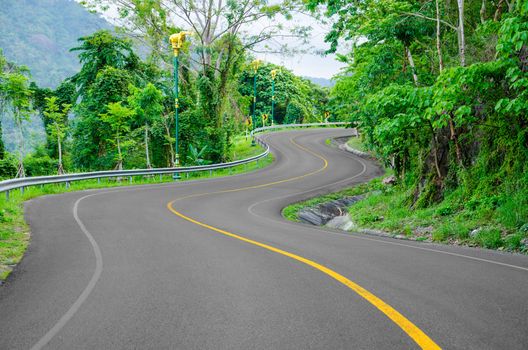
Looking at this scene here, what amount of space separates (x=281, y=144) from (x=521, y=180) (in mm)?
40236

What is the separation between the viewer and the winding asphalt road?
425 centimetres

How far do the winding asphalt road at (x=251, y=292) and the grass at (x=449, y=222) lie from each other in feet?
4.14

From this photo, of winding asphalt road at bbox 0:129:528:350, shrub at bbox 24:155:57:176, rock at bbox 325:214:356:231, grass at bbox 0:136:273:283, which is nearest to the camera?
winding asphalt road at bbox 0:129:528:350

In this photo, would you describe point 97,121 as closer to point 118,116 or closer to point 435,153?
point 118,116

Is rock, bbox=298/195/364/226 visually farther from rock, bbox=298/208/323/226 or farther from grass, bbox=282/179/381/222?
grass, bbox=282/179/381/222

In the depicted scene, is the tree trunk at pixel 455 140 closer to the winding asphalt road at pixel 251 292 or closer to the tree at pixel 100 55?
the winding asphalt road at pixel 251 292

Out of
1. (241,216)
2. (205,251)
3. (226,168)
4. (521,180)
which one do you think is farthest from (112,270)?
(226,168)

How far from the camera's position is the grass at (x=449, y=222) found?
988cm

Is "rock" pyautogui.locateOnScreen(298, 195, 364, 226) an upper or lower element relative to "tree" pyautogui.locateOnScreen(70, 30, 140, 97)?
lower

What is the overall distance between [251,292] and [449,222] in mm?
8032

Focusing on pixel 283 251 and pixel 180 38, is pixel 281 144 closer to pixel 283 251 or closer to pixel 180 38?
pixel 180 38

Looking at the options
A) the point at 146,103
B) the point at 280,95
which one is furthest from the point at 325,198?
the point at 280,95

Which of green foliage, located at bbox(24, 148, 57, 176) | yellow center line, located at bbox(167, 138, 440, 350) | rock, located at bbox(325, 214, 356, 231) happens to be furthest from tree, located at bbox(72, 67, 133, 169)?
yellow center line, located at bbox(167, 138, 440, 350)

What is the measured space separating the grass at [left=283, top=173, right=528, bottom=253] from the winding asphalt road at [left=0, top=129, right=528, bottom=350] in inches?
49.7
